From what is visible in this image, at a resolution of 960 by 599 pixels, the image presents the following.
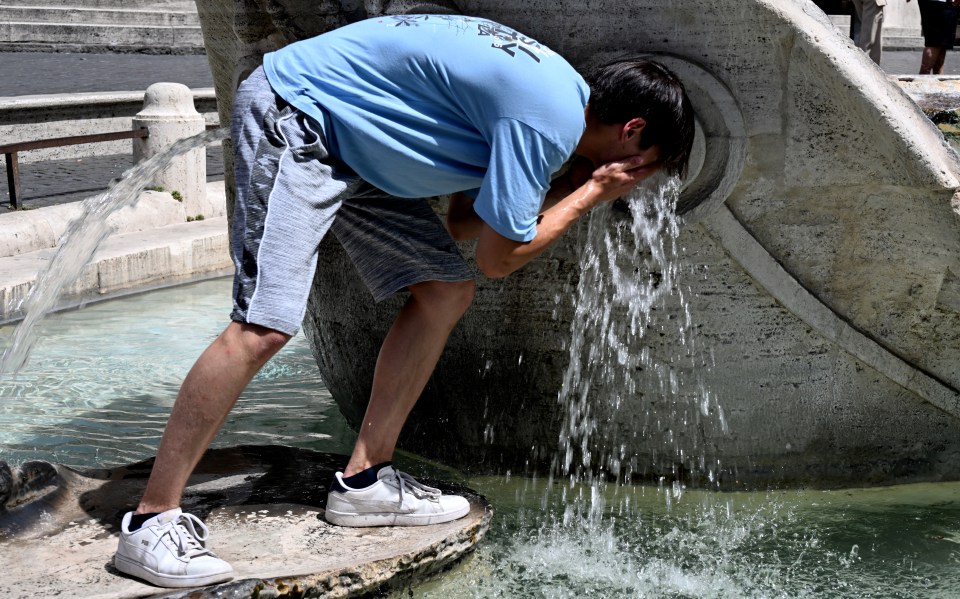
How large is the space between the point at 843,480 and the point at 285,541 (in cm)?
165

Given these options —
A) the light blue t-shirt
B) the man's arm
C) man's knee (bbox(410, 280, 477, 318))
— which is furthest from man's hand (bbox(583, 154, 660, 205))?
man's knee (bbox(410, 280, 477, 318))

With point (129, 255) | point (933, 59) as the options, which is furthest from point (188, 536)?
point (933, 59)

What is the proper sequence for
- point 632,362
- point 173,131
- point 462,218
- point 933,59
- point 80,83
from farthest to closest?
point 80,83 → point 933,59 → point 173,131 → point 632,362 → point 462,218

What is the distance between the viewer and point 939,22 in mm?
9438

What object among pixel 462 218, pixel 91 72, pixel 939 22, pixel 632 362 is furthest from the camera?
pixel 91 72

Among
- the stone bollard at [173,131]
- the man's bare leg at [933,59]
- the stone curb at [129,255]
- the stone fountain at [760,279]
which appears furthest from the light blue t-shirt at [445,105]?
the man's bare leg at [933,59]

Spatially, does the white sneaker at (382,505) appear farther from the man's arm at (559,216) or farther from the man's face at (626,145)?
the man's face at (626,145)

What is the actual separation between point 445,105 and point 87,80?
10.4 m

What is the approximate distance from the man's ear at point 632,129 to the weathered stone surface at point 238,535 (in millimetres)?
987

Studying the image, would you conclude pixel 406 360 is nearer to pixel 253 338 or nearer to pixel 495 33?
pixel 253 338

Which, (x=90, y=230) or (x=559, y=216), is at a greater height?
(x=559, y=216)

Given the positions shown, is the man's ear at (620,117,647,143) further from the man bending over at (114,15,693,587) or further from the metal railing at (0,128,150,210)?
the metal railing at (0,128,150,210)

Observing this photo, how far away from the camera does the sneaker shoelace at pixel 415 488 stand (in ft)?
9.09

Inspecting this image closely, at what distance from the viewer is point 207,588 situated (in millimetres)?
2316
